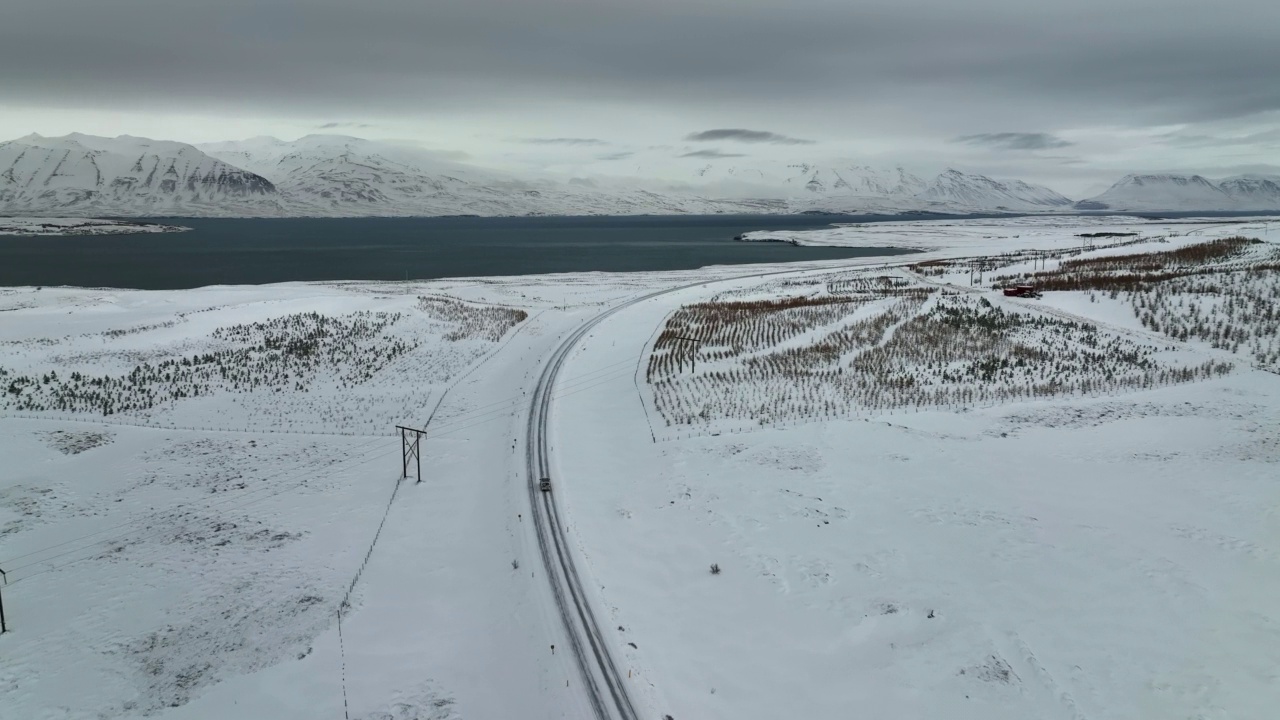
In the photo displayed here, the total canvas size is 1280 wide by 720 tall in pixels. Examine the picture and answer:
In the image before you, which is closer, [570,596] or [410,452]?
[570,596]

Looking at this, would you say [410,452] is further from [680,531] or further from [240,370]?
[240,370]

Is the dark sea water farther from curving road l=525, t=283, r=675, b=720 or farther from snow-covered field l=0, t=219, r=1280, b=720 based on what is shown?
curving road l=525, t=283, r=675, b=720

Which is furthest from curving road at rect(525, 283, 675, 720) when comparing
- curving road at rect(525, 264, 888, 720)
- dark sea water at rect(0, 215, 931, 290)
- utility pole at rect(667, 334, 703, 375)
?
dark sea water at rect(0, 215, 931, 290)

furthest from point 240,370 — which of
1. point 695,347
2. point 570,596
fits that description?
point 570,596

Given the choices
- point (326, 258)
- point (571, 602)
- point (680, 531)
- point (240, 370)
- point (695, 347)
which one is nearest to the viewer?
point (571, 602)

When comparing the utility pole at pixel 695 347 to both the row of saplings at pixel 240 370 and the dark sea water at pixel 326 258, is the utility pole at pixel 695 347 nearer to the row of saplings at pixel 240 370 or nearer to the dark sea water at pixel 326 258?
the row of saplings at pixel 240 370

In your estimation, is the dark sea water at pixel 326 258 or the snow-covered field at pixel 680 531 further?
the dark sea water at pixel 326 258

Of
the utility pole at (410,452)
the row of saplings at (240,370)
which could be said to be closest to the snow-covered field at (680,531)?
the row of saplings at (240,370)

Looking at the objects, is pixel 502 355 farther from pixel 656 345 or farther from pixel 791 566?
pixel 791 566

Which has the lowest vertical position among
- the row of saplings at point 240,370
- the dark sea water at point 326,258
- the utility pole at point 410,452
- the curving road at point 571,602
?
the curving road at point 571,602

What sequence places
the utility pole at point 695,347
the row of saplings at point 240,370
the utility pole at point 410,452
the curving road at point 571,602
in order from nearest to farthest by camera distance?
the curving road at point 571,602
the utility pole at point 410,452
the row of saplings at point 240,370
the utility pole at point 695,347
